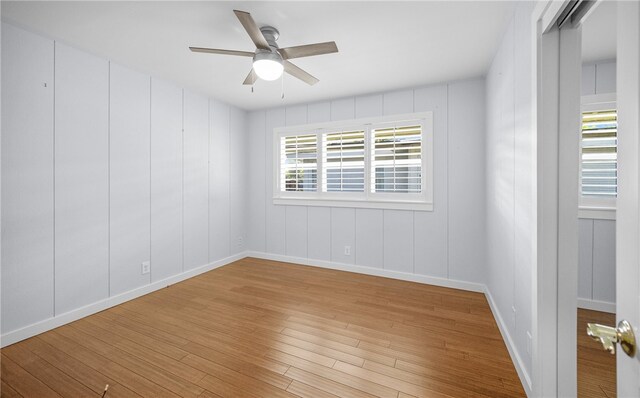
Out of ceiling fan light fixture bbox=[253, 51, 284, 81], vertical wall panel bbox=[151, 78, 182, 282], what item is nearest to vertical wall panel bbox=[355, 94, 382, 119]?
ceiling fan light fixture bbox=[253, 51, 284, 81]

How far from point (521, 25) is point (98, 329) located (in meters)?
4.23

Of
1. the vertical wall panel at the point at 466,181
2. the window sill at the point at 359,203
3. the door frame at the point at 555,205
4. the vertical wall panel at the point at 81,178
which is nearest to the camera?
the door frame at the point at 555,205

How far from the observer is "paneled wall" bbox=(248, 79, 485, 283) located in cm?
330

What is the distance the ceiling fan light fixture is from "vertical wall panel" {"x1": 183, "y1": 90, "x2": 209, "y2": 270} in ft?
6.71

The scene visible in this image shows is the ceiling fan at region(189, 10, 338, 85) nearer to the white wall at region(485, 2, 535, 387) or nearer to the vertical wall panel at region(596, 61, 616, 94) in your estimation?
the white wall at region(485, 2, 535, 387)

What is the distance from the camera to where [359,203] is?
12.9 feet

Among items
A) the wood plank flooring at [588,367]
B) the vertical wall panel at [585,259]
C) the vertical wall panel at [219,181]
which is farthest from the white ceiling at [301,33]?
the wood plank flooring at [588,367]

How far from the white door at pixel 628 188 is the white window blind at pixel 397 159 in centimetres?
299

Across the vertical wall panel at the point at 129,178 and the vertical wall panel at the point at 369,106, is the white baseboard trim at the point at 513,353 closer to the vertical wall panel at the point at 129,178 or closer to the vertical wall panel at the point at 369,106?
the vertical wall panel at the point at 369,106

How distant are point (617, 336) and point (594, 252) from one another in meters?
0.69

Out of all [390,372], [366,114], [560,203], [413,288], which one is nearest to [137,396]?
[390,372]

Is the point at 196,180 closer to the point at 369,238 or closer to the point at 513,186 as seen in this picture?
the point at 369,238

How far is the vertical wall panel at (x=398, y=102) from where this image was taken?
3.62 meters

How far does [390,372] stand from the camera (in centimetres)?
185
